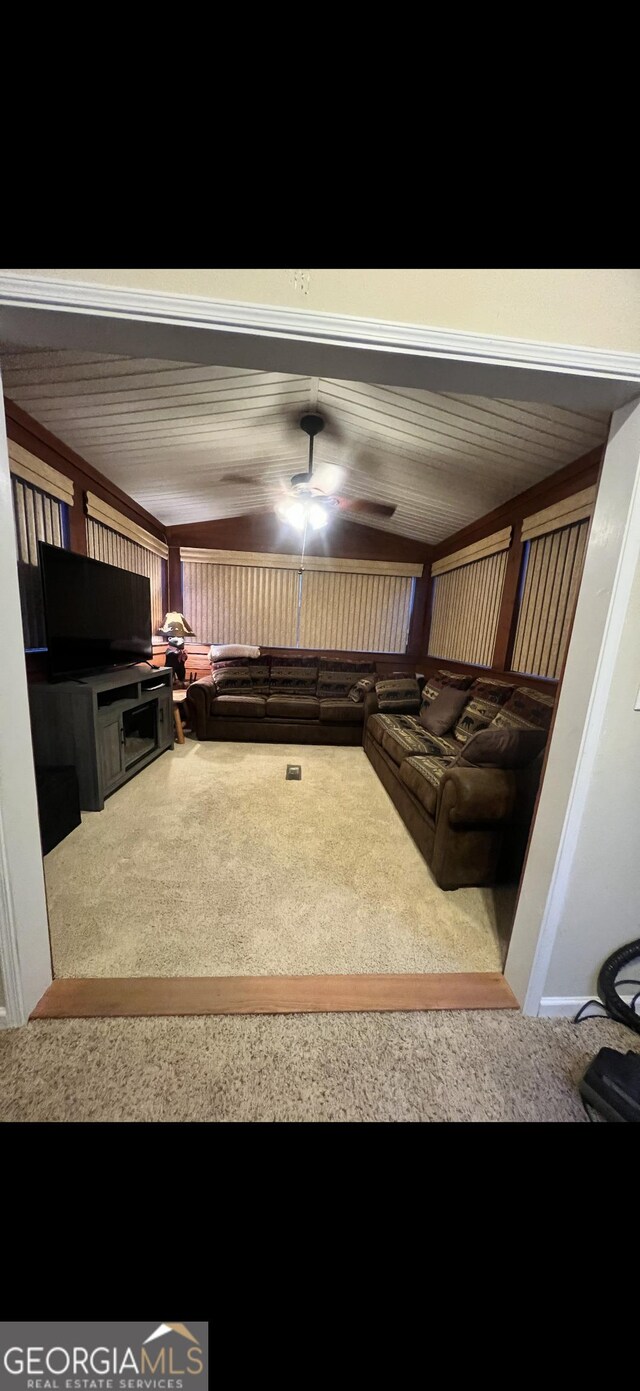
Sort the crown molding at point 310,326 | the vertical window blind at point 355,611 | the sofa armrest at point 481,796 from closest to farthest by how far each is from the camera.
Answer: the crown molding at point 310,326, the sofa armrest at point 481,796, the vertical window blind at point 355,611

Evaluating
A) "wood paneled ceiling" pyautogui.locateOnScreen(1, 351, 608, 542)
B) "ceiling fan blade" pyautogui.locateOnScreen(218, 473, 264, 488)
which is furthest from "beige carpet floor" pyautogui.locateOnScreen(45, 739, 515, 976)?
"ceiling fan blade" pyautogui.locateOnScreen(218, 473, 264, 488)

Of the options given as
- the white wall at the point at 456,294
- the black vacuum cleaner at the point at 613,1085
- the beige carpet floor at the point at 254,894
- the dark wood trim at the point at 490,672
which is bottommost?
the beige carpet floor at the point at 254,894

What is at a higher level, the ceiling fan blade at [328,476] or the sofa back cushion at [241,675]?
the ceiling fan blade at [328,476]

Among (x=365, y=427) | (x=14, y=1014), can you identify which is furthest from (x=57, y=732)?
(x=365, y=427)

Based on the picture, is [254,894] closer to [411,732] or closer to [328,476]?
[411,732]

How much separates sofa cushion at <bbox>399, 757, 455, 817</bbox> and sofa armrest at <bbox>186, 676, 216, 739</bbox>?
7.44ft

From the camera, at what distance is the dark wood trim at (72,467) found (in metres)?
2.21

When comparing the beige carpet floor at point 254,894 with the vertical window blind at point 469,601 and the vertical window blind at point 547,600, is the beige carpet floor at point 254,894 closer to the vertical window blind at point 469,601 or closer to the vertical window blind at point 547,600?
the vertical window blind at point 547,600

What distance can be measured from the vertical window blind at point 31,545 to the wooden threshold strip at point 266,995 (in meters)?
1.99

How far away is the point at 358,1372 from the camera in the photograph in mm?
578

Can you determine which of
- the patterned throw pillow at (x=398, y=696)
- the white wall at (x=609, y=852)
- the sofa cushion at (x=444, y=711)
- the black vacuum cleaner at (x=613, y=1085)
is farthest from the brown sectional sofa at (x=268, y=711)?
the black vacuum cleaner at (x=613, y=1085)

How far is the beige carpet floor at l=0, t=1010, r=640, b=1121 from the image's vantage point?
92 centimetres

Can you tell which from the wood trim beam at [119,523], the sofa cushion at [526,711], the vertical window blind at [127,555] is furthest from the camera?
the vertical window blind at [127,555]

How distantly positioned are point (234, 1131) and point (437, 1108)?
516mm
